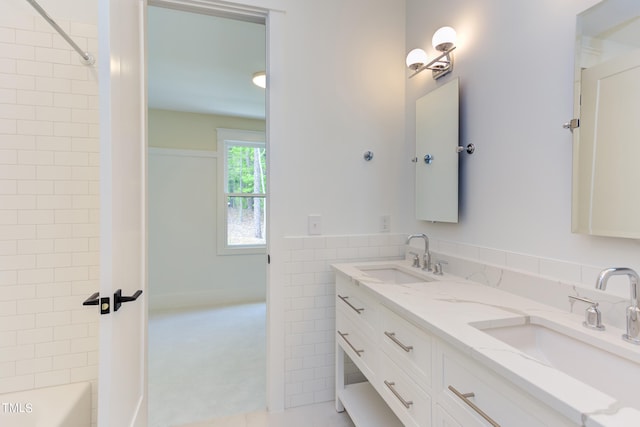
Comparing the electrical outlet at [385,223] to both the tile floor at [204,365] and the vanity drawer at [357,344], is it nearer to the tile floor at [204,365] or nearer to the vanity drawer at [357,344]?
the vanity drawer at [357,344]

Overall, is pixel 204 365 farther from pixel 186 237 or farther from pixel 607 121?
pixel 607 121

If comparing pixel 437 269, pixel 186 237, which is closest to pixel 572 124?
pixel 437 269

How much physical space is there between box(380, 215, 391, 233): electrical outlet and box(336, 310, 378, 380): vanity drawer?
24.7 inches

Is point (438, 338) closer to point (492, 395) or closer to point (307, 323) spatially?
point (492, 395)

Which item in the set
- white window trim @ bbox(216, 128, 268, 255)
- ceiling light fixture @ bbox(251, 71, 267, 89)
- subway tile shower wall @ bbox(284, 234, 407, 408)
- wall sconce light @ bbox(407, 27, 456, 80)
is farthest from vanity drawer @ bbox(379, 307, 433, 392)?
white window trim @ bbox(216, 128, 268, 255)

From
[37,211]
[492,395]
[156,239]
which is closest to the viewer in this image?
[492,395]

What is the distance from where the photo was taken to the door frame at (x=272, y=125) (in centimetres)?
184

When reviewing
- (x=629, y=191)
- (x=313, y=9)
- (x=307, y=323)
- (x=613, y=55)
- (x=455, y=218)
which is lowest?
(x=307, y=323)

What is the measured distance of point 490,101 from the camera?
144 centimetres

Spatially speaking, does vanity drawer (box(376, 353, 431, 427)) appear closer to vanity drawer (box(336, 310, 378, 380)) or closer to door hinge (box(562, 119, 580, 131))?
vanity drawer (box(336, 310, 378, 380))

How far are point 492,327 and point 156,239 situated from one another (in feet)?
12.7

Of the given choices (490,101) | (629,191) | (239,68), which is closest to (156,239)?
(239,68)

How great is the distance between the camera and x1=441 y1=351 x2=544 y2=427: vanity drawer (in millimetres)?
684

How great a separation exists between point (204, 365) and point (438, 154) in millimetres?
2326
